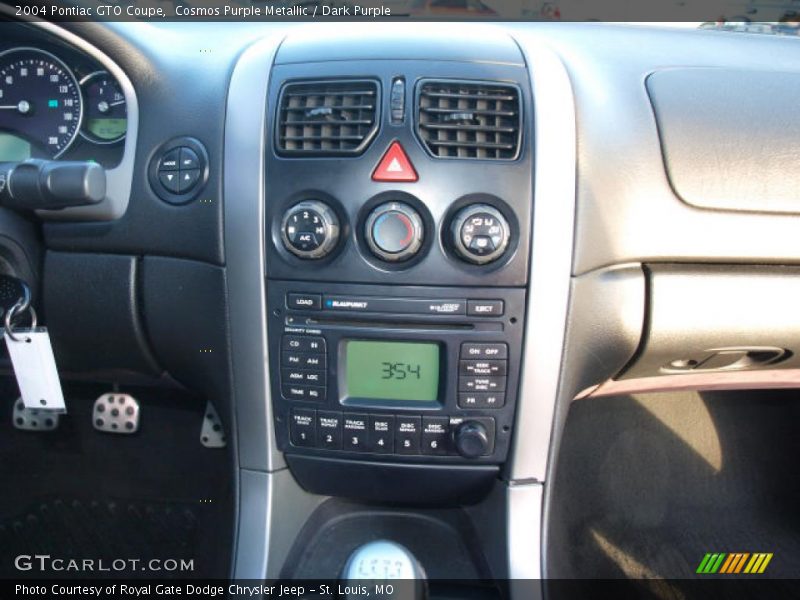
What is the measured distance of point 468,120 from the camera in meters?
1.26

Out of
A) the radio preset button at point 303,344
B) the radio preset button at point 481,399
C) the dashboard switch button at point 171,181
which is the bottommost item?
the radio preset button at point 481,399

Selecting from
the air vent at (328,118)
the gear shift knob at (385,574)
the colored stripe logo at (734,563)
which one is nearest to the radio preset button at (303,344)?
the air vent at (328,118)

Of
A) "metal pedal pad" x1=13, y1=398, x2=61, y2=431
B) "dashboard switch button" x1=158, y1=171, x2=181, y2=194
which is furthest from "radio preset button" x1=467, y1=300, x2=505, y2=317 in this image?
"metal pedal pad" x1=13, y1=398, x2=61, y2=431

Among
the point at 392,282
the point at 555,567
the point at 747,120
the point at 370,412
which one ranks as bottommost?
the point at 555,567

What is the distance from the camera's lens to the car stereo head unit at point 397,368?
1266mm

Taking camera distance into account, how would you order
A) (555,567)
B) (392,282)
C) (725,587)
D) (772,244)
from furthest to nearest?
(725,587)
(555,567)
(772,244)
(392,282)

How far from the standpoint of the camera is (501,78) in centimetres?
129

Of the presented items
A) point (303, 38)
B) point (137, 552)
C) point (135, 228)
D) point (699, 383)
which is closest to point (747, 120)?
point (699, 383)

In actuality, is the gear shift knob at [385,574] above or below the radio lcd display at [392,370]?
below

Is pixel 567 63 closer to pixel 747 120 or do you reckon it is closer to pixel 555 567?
pixel 747 120

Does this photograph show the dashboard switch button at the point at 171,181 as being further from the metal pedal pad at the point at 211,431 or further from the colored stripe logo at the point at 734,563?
the colored stripe logo at the point at 734,563

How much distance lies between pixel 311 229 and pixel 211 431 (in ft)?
3.08

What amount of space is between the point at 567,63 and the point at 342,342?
2.62ft

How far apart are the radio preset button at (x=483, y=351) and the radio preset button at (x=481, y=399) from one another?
0.26 feet
